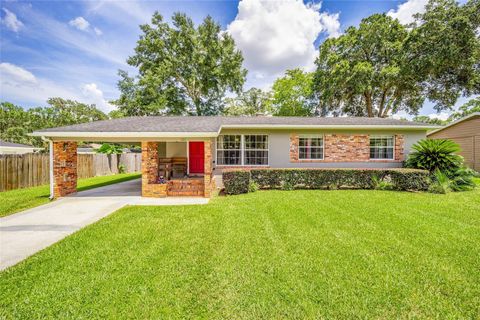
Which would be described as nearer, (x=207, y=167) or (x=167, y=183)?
(x=207, y=167)

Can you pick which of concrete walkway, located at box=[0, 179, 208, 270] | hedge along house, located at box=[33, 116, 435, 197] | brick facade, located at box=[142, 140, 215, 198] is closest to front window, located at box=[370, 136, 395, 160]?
hedge along house, located at box=[33, 116, 435, 197]

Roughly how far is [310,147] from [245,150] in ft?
10.9

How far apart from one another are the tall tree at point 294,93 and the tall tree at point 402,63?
3.52 m

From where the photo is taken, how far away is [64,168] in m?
7.96

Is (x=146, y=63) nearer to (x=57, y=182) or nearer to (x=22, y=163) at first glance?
(x=22, y=163)

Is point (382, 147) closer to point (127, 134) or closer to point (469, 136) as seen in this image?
point (469, 136)

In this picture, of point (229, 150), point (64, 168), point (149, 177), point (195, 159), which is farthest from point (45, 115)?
point (229, 150)

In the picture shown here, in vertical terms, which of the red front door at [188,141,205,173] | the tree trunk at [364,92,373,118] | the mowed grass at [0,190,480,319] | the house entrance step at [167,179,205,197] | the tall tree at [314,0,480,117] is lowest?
the mowed grass at [0,190,480,319]

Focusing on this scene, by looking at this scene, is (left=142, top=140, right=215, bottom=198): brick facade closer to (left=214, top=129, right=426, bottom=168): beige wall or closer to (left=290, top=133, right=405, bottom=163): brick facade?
(left=214, top=129, right=426, bottom=168): beige wall

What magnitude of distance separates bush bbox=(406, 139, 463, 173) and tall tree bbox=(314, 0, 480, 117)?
42.5 ft

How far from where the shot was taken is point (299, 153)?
10.5m

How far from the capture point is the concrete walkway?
12.7ft

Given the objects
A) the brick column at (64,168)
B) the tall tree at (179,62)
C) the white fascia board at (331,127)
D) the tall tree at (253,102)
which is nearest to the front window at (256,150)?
the white fascia board at (331,127)

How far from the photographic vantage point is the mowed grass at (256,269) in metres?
2.38
